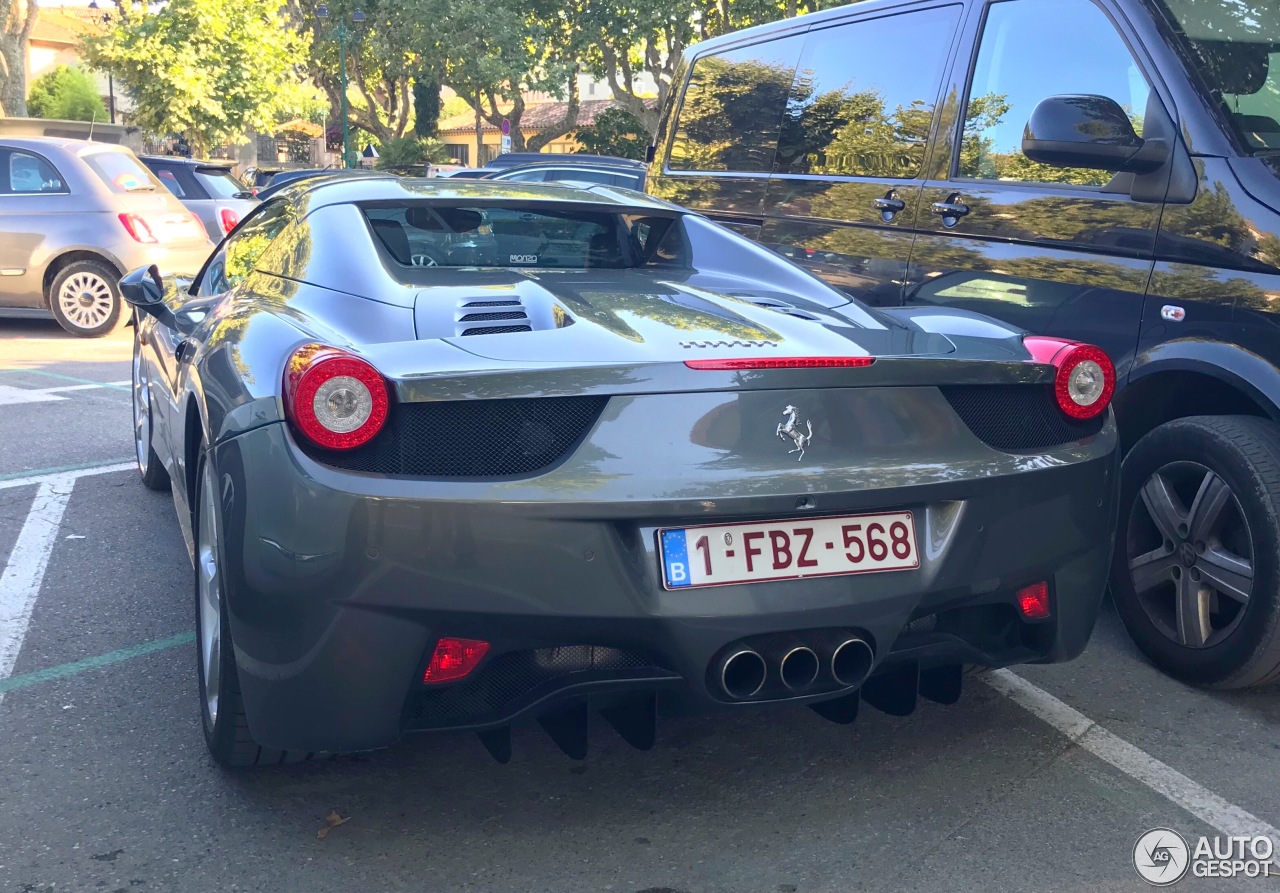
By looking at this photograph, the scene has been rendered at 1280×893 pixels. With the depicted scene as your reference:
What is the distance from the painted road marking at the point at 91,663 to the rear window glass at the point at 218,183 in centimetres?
1156

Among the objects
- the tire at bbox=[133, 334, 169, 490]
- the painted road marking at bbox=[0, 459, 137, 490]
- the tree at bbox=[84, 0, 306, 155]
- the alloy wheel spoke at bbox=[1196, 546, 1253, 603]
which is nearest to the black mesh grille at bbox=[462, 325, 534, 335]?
the alloy wheel spoke at bbox=[1196, 546, 1253, 603]

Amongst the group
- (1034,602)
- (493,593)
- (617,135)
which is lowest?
(1034,602)

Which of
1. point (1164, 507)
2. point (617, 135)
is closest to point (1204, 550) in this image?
point (1164, 507)

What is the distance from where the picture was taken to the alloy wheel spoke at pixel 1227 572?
3.50 meters

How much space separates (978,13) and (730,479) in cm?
274

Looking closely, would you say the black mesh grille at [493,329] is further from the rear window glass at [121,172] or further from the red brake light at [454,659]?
the rear window glass at [121,172]

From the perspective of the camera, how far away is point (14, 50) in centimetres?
3066

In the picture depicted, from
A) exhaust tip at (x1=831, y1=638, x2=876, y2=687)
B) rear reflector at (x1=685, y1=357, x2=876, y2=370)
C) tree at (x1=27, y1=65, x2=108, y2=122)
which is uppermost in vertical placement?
tree at (x1=27, y1=65, x2=108, y2=122)

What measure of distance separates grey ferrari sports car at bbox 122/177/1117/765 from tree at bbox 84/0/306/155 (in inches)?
1253

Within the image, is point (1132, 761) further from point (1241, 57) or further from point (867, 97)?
point (867, 97)

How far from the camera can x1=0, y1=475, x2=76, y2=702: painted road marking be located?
4.05m

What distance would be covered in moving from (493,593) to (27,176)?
1073 cm

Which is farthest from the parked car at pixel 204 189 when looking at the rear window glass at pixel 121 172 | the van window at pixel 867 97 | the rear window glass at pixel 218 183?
the van window at pixel 867 97

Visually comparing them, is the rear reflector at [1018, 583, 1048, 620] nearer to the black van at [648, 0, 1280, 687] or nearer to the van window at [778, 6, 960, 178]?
the black van at [648, 0, 1280, 687]
